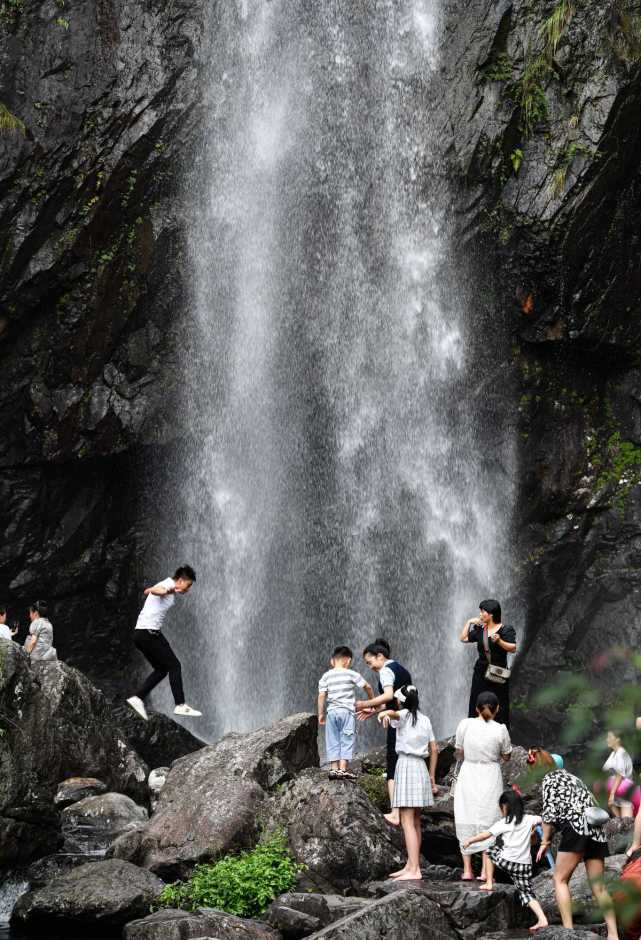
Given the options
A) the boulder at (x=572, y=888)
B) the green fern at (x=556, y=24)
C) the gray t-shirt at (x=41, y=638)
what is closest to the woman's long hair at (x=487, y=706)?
the boulder at (x=572, y=888)

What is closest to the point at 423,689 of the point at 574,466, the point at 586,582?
the point at 586,582

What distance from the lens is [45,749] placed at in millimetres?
12312

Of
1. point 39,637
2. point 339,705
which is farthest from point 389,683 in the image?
point 39,637

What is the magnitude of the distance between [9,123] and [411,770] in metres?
13.6

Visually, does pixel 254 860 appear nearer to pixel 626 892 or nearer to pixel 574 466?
pixel 626 892

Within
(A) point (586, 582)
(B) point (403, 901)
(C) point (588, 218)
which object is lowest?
(B) point (403, 901)

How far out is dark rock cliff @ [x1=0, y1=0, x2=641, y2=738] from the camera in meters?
19.1

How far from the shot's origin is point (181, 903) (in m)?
9.23

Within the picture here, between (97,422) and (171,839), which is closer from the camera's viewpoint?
(171,839)

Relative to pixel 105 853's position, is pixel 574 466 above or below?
above

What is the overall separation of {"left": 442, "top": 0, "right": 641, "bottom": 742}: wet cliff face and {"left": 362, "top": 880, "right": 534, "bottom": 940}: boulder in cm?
1174

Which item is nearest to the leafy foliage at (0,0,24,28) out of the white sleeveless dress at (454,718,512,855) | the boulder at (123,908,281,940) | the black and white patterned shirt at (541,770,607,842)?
the white sleeveless dress at (454,718,512,855)

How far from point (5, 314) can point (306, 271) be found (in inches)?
256

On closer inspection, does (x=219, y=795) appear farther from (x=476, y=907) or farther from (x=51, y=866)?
(x=476, y=907)
